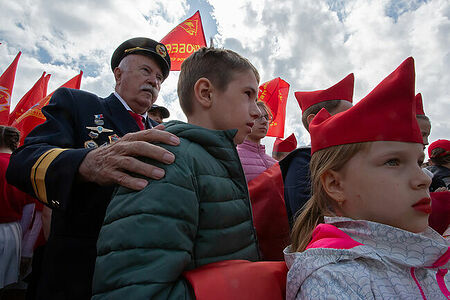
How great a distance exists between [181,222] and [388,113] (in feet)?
2.95

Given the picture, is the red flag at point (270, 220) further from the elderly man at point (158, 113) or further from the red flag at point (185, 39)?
the red flag at point (185, 39)

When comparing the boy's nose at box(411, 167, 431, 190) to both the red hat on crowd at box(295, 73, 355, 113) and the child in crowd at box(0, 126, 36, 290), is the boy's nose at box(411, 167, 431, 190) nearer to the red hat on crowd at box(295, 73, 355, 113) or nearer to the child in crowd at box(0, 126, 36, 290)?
the red hat on crowd at box(295, 73, 355, 113)

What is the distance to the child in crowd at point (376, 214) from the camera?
2.83 feet

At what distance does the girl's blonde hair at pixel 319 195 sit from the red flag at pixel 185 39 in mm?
4657

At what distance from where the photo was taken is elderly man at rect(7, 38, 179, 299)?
3.27ft

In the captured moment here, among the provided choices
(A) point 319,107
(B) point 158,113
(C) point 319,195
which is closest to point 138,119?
(C) point 319,195

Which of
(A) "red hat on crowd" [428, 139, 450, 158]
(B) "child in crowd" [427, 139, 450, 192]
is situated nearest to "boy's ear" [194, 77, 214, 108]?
(B) "child in crowd" [427, 139, 450, 192]

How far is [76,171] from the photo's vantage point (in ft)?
3.79

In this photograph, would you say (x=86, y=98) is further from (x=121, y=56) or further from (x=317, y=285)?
(x=317, y=285)

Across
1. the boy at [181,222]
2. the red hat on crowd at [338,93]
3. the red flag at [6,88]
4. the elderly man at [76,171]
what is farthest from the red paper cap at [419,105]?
the red flag at [6,88]

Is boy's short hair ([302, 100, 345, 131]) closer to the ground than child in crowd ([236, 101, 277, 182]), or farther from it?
farther from it

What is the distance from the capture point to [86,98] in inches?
67.7

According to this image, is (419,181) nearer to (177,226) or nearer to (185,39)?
(177,226)

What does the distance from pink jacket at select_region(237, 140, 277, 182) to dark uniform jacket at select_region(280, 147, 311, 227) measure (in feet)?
1.72
